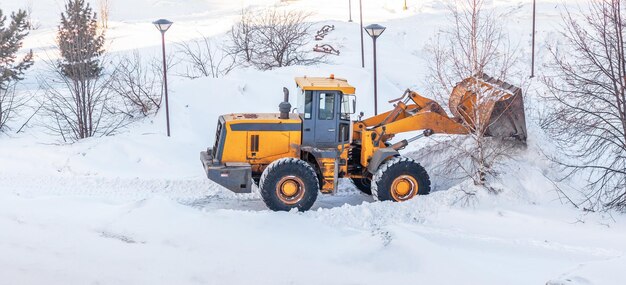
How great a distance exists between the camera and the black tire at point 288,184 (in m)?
13.8

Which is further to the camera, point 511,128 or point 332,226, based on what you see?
point 511,128

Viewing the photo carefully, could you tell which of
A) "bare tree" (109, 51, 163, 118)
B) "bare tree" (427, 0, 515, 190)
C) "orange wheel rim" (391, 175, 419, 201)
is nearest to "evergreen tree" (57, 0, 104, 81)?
"bare tree" (109, 51, 163, 118)

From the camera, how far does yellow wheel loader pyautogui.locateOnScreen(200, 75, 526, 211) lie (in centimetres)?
1395

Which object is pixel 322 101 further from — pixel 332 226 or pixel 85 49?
pixel 85 49

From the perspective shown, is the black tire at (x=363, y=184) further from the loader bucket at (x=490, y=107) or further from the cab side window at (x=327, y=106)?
the loader bucket at (x=490, y=107)

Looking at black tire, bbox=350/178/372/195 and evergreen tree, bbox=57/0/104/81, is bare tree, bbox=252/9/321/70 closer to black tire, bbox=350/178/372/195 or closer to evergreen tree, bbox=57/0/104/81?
evergreen tree, bbox=57/0/104/81

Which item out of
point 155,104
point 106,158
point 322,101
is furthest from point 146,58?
point 322,101

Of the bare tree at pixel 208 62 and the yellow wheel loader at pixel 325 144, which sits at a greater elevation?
the bare tree at pixel 208 62

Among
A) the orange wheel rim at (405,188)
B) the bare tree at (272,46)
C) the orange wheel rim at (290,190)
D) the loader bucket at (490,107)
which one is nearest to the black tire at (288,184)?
the orange wheel rim at (290,190)

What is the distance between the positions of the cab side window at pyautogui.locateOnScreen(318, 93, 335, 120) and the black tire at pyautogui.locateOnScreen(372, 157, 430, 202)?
4.59 ft

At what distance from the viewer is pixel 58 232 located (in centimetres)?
1265

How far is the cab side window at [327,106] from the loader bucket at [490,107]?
8.48 feet

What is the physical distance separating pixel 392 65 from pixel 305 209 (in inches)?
683

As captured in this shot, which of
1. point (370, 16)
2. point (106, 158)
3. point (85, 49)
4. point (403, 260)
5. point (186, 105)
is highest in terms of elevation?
point (370, 16)
